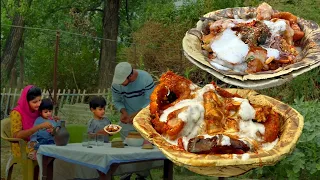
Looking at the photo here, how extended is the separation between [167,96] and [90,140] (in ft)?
6.02

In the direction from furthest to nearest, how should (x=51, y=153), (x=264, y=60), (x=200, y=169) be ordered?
1. (x=51, y=153)
2. (x=264, y=60)
3. (x=200, y=169)

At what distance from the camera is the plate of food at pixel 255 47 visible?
2.66 meters

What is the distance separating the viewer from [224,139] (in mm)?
2418

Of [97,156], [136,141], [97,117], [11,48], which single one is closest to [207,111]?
[97,156]

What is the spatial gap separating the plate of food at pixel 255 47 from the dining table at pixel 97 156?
1.22m

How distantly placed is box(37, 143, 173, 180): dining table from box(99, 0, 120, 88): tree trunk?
6971 mm

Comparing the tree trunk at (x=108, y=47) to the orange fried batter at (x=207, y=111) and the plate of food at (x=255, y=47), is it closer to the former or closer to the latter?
the plate of food at (x=255, y=47)

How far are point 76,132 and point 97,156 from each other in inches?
54.8

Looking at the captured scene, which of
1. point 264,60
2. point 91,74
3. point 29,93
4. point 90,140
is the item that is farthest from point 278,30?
point 91,74

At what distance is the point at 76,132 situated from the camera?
209 inches

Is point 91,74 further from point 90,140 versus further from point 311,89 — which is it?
point 90,140

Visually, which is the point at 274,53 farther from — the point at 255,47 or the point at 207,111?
the point at 207,111

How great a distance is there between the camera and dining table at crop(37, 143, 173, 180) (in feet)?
12.9

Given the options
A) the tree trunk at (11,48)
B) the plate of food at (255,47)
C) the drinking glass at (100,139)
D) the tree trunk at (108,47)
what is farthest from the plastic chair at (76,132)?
the tree trunk at (108,47)
